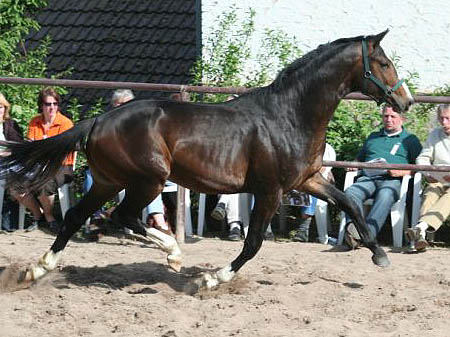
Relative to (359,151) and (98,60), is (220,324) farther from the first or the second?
(98,60)

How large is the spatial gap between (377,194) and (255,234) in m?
1.92

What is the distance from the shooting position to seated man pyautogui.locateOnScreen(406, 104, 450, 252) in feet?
25.4

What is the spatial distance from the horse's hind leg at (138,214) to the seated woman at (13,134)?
1.97 meters

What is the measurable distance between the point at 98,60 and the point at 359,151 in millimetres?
4637

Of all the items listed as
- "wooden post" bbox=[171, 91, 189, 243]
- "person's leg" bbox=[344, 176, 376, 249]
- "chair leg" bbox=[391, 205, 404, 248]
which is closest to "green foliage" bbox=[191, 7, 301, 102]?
"wooden post" bbox=[171, 91, 189, 243]

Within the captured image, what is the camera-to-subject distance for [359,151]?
27.6ft

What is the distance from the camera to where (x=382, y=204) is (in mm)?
7895

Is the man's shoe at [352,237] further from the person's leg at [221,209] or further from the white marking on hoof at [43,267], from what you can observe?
the white marking on hoof at [43,267]

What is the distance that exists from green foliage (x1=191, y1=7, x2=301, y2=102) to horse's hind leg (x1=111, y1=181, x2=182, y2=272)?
323cm

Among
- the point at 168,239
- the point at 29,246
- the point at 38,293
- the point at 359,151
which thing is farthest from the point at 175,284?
the point at 359,151

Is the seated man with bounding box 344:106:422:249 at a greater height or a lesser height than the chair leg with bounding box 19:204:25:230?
greater

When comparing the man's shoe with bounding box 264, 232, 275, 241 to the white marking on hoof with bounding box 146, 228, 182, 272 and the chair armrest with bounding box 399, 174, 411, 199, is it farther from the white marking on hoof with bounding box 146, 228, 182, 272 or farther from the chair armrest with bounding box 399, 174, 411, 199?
the white marking on hoof with bounding box 146, 228, 182, 272

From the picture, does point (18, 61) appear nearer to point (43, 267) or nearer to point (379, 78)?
point (43, 267)

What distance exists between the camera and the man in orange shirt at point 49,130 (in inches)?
325
